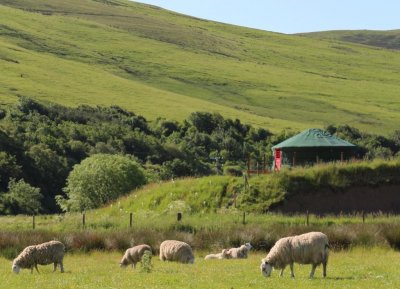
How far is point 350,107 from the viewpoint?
166 metres

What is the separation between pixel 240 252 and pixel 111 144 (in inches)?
3238

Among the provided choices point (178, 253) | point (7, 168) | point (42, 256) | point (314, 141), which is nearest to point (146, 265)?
point (42, 256)

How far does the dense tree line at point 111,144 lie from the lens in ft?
303

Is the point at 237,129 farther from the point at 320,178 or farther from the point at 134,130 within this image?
the point at 320,178

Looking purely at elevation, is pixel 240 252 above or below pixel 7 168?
above

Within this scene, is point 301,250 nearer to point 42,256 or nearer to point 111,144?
point 42,256

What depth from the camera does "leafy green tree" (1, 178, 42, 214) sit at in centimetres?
A: 7750

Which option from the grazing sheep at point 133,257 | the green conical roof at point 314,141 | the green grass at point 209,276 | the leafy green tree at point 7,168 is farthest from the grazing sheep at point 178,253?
the leafy green tree at point 7,168

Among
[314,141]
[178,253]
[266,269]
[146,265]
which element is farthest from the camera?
[314,141]

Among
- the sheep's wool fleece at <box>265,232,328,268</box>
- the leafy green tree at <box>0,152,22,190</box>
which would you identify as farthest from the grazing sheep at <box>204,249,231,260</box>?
the leafy green tree at <box>0,152,22,190</box>

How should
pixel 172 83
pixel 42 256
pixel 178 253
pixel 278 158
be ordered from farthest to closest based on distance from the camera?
pixel 172 83 < pixel 278 158 < pixel 178 253 < pixel 42 256

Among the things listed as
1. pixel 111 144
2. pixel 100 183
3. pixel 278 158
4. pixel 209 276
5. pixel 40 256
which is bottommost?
pixel 111 144

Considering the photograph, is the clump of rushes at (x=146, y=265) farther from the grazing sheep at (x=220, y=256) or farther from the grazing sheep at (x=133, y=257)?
the grazing sheep at (x=220, y=256)

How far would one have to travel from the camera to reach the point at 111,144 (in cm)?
11288
